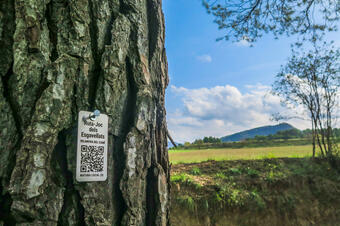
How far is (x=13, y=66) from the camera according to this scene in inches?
51.5

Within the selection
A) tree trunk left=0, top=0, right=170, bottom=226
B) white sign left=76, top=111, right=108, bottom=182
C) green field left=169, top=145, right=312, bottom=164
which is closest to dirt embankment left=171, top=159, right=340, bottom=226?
green field left=169, top=145, right=312, bottom=164

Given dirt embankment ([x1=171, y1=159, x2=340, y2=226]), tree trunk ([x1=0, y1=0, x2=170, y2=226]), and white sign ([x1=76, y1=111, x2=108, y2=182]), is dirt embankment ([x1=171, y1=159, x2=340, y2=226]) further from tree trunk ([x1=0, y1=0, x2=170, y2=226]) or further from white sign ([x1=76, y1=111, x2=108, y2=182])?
white sign ([x1=76, y1=111, x2=108, y2=182])

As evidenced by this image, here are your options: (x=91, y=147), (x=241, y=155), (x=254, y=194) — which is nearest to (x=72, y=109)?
(x=91, y=147)

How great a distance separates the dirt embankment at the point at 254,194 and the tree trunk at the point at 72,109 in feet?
12.2

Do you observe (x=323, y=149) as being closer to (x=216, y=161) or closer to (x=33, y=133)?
(x=216, y=161)

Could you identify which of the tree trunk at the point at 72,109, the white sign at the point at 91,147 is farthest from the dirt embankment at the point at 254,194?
the white sign at the point at 91,147

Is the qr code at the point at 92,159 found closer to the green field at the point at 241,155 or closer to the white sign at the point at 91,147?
the white sign at the point at 91,147

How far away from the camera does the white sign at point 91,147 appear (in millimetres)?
1368

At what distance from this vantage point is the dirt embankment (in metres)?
5.10

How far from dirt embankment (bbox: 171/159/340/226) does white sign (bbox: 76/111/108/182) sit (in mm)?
3942

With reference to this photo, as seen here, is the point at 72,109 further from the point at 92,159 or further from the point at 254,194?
the point at 254,194

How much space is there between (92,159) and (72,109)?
11.4 inches

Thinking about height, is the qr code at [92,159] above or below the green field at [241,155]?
above

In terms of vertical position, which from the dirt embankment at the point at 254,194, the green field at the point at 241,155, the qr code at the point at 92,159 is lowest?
the dirt embankment at the point at 254,194
